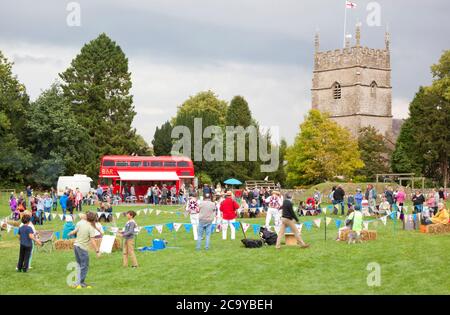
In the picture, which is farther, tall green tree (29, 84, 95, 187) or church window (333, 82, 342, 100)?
church window (333, 82, 342, 100)

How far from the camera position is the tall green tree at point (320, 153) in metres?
77.6

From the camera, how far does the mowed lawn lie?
661 inches

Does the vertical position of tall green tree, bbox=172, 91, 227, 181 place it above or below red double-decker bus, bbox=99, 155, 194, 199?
above

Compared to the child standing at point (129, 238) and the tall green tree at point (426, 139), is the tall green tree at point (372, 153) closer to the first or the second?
the tall green tree at point (426, 139)

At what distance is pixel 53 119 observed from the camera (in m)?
68.1

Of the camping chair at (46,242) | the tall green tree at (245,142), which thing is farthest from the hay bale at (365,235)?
the tall green tree at (245,142)

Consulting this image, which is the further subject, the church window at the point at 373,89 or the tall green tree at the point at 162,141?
the church window at the point at 373,89

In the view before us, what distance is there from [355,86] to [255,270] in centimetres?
8058

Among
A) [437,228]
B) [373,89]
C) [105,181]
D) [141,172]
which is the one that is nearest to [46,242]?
[437,228]

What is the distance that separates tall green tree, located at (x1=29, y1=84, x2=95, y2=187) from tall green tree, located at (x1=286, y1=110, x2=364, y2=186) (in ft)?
76.0

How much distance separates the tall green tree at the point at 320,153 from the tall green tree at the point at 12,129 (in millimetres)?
27847

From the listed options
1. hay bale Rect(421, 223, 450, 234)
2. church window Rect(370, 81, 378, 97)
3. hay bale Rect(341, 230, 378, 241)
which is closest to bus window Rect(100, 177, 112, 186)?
hay bale Rect(421, 223, 450, 234)

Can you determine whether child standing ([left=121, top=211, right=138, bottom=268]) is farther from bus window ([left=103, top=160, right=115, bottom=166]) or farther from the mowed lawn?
bus window ([left=103, top=160, right=115, bottom=166])
